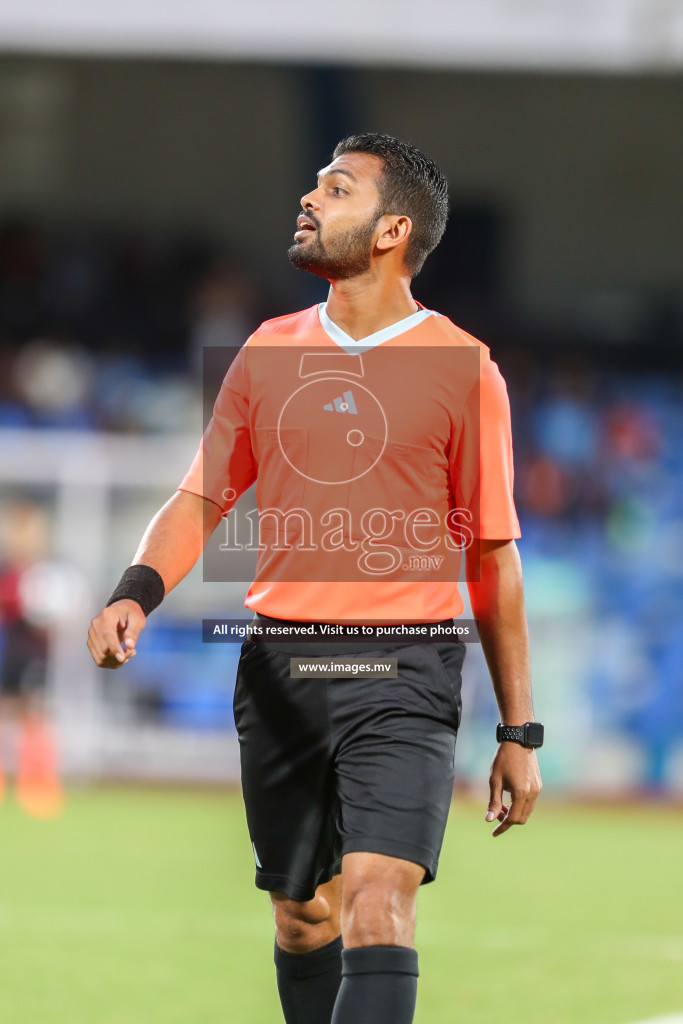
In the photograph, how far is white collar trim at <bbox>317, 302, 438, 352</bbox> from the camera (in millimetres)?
3129

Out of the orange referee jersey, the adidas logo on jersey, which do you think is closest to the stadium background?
the orange referee jersey

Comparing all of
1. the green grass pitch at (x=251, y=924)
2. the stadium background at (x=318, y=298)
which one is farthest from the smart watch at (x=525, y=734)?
the stadium background at (x=318, y=298)

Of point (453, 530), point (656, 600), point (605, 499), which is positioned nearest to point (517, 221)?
point (605, 499)

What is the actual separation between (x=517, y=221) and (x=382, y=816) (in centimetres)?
1534

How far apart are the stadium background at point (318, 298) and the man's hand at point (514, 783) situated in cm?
174

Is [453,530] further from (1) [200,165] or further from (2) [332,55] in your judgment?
(1) [200,165]

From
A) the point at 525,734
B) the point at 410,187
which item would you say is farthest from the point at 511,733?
the point at 410,187

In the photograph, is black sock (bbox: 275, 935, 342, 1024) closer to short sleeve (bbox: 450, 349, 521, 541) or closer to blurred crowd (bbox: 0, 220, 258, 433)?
short sleeve (bbox: 450, 349, 521, 541)

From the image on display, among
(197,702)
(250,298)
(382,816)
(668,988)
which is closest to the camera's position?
(382,816)

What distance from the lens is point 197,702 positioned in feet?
38.8

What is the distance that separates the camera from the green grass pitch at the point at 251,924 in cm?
456

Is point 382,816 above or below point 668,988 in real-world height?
above

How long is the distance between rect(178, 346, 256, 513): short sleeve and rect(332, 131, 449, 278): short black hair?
1.46ft

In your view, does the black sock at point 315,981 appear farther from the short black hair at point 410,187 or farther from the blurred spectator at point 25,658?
the blurred spectator at point 25,658
